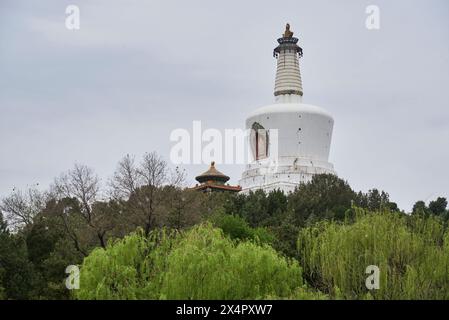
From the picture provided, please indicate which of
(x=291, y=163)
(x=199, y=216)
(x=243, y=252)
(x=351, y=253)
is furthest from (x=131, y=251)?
(x=291, y=163)

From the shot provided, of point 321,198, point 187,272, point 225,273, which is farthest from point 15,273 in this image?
point 321,198

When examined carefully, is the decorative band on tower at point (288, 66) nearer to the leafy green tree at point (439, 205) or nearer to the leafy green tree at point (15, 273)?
the leafy green tree at point (439, 205)

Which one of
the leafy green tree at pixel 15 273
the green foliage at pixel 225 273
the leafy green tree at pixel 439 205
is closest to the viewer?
the green foliage at pixel 225 273

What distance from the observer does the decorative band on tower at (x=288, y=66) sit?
5297cm

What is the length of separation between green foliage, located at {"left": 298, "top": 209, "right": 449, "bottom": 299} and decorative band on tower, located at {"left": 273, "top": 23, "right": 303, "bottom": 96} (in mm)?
28052

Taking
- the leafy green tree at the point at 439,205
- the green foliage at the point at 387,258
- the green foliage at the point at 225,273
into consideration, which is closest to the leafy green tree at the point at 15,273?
the green foliage at the point at 225,273

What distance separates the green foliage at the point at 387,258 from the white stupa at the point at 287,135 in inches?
1006

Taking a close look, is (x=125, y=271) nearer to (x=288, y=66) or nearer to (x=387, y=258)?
(x=387, y=258)

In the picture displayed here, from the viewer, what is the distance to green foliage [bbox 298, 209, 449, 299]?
73.5ft

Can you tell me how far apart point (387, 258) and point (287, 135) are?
94.0 feet

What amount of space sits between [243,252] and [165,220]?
31.8 feet

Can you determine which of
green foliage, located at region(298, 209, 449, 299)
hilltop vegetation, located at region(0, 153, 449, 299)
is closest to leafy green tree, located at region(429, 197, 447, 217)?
hilltop vegetation, located at region(0, 153, 449, 299)

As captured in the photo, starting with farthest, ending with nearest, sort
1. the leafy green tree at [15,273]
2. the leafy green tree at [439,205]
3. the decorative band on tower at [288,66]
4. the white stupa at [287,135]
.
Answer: the decorative band on tower at [288,66]
the white stupa at [287,135]
the leafy green tree at [439,205]
the leafy green tree at [15,273]

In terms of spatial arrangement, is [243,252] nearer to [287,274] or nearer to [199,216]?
[287,274]
